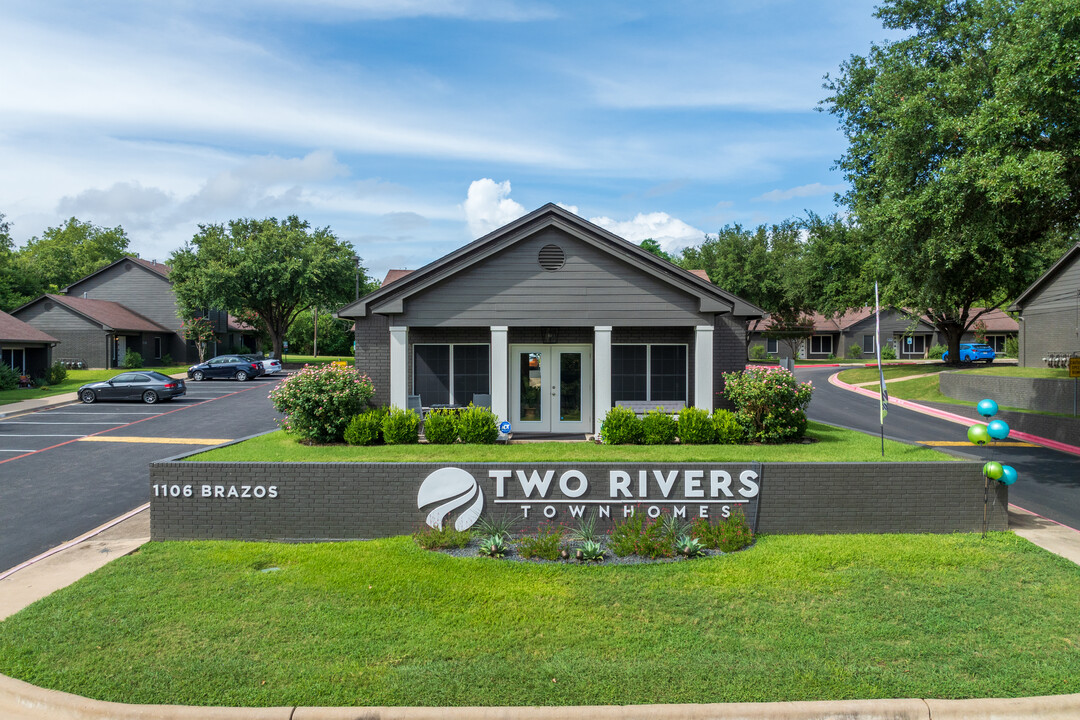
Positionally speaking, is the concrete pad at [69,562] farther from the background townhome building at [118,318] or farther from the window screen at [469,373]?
the background townhome building at [118,318]

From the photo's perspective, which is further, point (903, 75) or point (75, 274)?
point (75, 274)

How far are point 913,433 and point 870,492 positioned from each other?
498 inches

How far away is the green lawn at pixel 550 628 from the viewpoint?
6.07 meters

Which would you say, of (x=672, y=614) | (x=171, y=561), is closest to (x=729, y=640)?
(x=672, y=614)

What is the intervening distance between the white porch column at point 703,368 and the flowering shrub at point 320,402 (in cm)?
766

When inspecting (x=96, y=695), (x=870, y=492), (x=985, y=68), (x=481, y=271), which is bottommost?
(x=96, y=695)

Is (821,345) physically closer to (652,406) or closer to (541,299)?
(652,406)

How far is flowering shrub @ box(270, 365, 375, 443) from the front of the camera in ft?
46.4

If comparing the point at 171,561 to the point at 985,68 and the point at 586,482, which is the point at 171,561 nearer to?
the point at 586,482

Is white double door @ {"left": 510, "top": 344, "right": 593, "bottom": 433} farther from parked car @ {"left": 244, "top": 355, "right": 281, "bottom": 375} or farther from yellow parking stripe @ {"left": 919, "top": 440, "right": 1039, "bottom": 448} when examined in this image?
parked car @ {"left": 244, "top": 355, "right": 281, "bottom": 375}

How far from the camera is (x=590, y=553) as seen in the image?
9.38m

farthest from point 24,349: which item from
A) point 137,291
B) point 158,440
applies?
point 158,440

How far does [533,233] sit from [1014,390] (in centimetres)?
2013

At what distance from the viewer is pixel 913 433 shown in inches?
843
